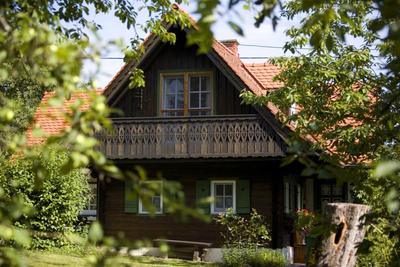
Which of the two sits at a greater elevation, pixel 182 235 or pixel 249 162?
pixel 249 162

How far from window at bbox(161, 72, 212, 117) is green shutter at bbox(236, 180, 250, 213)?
2.34 meters

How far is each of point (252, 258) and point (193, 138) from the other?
455 cm

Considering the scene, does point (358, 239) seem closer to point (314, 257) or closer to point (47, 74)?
point (314, 257)

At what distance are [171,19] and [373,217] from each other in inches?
232

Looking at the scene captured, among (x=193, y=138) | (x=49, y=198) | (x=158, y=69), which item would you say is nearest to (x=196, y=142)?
(x=193, y=138)

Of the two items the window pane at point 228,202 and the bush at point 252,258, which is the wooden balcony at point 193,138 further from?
the bush at point 252,258

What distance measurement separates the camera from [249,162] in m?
19.7

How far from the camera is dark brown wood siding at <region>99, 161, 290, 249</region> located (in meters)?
19.7

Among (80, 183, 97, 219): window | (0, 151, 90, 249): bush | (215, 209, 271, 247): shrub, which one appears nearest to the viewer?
(0, 151, 90, 249): bush

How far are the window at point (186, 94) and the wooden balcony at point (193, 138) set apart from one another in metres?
1.02

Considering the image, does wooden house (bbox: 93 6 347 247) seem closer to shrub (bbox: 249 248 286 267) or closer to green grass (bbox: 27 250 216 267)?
green grass (bbox: 27 250 216 267)

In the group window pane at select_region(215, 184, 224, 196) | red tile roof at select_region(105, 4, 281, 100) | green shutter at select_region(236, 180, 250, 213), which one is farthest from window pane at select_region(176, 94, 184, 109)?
green shutter at select_region(236, 180, 250, 213)

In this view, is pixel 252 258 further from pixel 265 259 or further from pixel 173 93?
pixel 173 93

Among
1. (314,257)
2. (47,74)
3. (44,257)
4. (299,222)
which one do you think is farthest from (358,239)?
(44,257)
